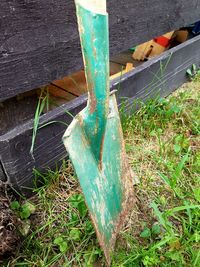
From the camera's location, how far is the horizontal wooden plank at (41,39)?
1.17 metres

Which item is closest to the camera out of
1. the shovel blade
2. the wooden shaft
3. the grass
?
the wooden shaft

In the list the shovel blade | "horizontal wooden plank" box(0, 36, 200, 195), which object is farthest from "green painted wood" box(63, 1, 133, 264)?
"horizontal wooden plank" box(0, 36, 200, 195)

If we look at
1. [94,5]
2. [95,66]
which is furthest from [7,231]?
[94,5]

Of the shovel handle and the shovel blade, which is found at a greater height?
the shovel handle

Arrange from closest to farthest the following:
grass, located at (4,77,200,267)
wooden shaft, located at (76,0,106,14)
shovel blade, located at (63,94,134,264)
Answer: wooden shaft, located at (76,0,106,14) < shovel blade, located at (63,94,134,264) < grass, located at (4,77,200,267)

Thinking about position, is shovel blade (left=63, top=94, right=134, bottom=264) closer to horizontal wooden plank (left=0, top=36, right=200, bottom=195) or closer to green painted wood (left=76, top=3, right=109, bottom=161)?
green painted wood (left=76, top=3, right=109, bottom=161)

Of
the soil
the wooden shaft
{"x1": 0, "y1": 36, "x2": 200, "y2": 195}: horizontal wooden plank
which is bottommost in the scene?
the soil

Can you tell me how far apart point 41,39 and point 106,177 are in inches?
24.9

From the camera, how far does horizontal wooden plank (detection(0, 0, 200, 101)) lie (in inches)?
46.3

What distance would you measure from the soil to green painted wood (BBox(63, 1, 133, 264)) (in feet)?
1.11

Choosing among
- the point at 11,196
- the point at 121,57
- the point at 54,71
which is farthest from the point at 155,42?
the point at 11,196

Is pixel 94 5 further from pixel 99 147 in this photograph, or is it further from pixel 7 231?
pixel 7 231

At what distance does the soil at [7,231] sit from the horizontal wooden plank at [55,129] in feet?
0.47

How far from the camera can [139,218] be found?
144 cm
